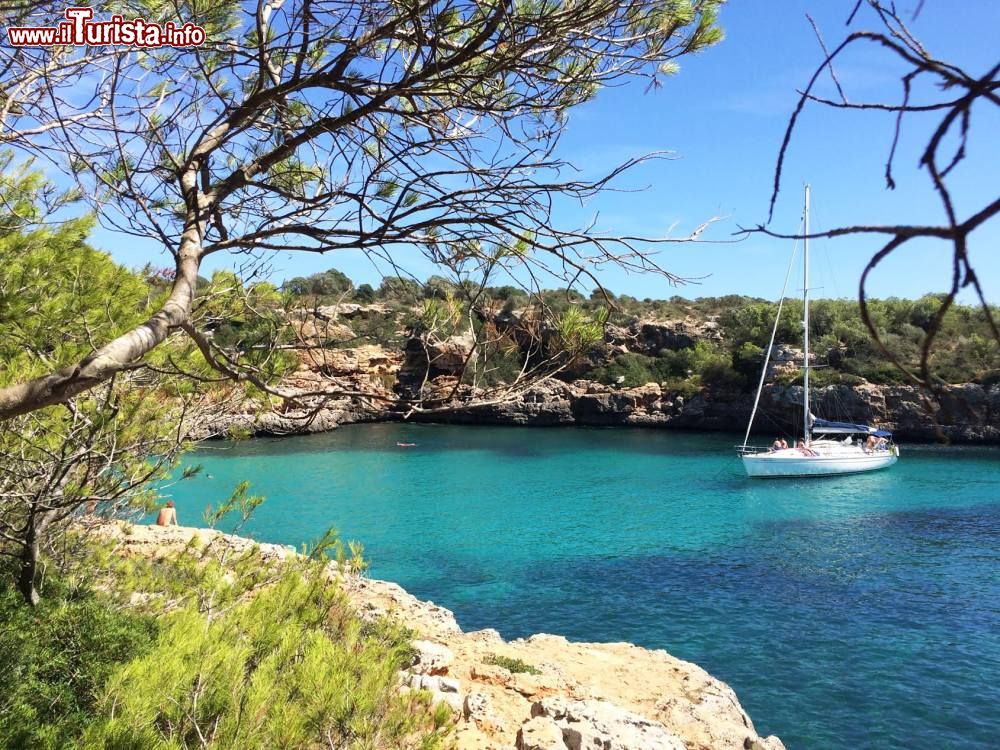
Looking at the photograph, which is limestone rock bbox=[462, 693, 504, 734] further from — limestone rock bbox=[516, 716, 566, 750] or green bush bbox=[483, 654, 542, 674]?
green bush bbox=[483, 654, 542, 674]

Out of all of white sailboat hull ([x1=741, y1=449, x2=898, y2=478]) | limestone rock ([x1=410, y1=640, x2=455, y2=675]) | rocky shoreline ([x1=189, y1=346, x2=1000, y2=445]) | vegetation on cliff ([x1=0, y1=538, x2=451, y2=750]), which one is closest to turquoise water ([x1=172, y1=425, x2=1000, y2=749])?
white sailboat hull ([x1=741, y1=449, x2=898, y2=478])

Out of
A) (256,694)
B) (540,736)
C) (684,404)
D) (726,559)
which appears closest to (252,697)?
(256,694)

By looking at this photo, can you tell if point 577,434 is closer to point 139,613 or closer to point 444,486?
point 444,486

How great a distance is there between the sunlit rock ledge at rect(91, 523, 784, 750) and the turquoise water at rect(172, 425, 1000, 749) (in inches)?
57.1

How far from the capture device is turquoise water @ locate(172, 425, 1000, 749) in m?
8.41

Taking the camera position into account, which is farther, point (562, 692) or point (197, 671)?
point (562, 692)

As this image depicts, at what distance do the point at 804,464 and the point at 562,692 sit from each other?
67.4 feet

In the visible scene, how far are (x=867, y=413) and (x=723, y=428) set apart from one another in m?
7.18

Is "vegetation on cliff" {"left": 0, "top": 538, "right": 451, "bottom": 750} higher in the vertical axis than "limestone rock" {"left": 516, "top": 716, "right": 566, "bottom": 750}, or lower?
higher

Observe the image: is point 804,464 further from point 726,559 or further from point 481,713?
point 481,713

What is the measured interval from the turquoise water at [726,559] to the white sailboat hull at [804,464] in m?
0.48

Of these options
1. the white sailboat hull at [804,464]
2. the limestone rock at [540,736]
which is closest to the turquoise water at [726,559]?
the white sailboat hull at [804,464]

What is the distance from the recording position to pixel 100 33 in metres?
3.39

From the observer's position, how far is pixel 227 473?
82.9 ft
